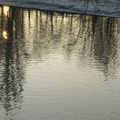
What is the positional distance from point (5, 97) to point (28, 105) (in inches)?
102

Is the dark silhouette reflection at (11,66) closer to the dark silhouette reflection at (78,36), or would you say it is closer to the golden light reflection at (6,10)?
the dark silhouette reflection at (78,36)

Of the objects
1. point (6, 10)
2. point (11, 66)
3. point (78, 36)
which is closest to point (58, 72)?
point (11, 66)

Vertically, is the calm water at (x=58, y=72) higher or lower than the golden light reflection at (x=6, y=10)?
higher

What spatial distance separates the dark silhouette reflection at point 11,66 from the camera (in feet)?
128

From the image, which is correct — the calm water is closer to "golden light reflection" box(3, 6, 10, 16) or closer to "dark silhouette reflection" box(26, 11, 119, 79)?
"dark silhouette reflection" box(26, 11, 119, 79)

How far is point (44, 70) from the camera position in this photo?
160ft

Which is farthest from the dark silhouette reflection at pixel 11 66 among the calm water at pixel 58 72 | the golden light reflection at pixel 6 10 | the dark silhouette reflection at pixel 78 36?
the golden light reflection at pixel 6 10

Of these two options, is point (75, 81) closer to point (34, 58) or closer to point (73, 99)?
point (73, 99)

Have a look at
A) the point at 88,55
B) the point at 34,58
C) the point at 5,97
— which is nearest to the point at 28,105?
the point at 5,97

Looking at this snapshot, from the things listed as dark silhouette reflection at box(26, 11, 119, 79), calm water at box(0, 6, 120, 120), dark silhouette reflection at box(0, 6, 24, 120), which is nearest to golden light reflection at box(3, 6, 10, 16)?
dark silhouette reflection at box(26, 11, 119, 79)

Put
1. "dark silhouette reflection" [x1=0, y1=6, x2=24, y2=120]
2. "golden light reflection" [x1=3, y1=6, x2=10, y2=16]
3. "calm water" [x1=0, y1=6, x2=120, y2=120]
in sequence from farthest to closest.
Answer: "golden light reflection" [x1=3, y1=6, x2=10, y2=16] → "dark silhouette reflection" [x1=0, y1=6, x2=24, y2=120] → "calm water" [x1=0, y1=6, x2=120, y2=120]

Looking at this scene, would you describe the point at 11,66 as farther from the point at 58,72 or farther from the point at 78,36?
the point at 78,36

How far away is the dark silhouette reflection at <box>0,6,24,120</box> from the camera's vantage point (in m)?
38.9

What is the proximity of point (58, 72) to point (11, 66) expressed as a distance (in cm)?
519
